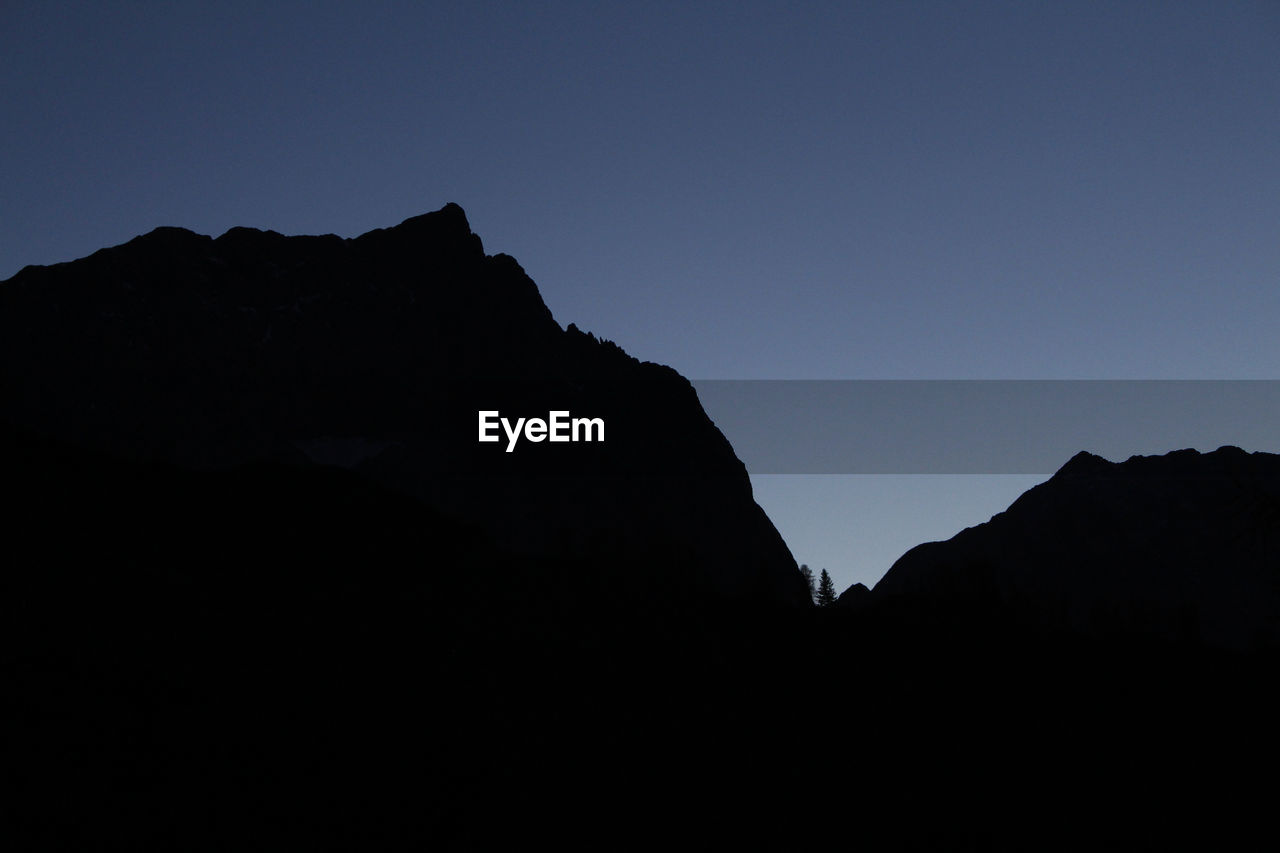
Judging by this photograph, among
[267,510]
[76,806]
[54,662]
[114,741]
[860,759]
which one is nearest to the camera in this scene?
[76,806]

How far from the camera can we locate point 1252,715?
5028 centimetres

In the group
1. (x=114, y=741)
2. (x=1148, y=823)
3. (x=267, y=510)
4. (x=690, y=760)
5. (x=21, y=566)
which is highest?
(x=267, y=510)

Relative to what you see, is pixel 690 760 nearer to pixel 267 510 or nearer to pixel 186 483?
pixel 267 510

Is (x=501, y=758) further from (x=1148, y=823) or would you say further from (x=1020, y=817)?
(x=1148, y=823)

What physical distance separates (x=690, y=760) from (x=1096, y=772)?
18315 mm

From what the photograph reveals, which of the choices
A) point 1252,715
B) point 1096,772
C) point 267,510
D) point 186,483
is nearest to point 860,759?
point 1096,772

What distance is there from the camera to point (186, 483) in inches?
2297

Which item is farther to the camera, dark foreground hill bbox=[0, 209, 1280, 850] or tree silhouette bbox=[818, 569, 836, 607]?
tree silhouette bbox=[818, 569, 836, 607]

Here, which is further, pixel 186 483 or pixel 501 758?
pixel 186 483

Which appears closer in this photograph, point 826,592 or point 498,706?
point 498,706

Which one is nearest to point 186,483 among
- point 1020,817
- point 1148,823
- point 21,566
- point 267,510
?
point 267,510

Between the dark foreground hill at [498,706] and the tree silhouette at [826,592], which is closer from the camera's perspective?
the dark foreground hill at [498,706]

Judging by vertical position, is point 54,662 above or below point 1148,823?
above

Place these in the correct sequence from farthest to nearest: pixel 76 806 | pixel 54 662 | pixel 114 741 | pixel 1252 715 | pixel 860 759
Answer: pixel 1252 715 < pixel 860 759 < pixel 54 662 < pixel 114 741 < pixel 76 806
